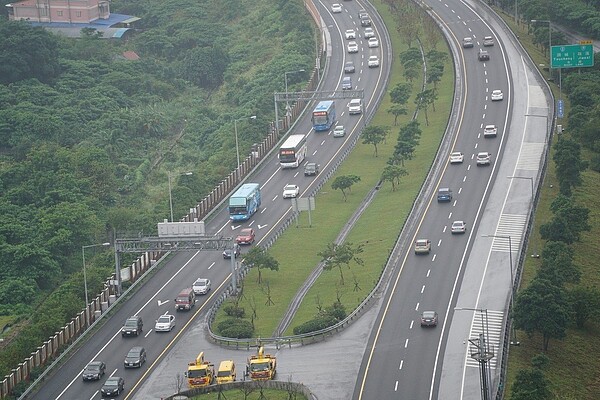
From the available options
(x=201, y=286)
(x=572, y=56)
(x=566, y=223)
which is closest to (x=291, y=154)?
(x=572, y=56)

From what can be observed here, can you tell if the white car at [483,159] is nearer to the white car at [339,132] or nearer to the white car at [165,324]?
the white car at [339,132]

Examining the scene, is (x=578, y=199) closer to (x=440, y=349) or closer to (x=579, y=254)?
(x=579, y=254)

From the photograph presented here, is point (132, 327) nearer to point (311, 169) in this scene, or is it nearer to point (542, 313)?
point (542, 313)

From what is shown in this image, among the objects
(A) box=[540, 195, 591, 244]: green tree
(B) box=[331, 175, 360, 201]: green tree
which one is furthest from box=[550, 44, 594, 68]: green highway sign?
(A) box=[540, 195, 591, 244]: green tree

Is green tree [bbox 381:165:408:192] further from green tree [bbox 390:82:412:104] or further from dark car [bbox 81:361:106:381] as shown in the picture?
dark car [bbox 81:361:106:381]

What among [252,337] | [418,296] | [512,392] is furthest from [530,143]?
[512,392]
